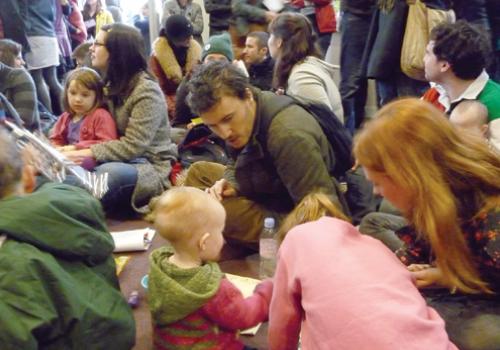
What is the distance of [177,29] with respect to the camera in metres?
4.18

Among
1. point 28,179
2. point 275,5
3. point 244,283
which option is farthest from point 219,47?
point 28,179

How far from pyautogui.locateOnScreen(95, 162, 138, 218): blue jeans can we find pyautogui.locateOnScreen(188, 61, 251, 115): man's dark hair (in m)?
0.89

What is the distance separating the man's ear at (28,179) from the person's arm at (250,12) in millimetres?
2952

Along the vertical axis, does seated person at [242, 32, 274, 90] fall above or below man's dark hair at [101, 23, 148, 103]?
below

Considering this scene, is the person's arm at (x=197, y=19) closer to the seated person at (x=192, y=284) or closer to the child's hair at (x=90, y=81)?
the child's hair at (x=90, y=81)

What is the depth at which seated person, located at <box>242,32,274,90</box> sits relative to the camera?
12.3 feet

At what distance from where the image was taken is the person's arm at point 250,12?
4250 mm

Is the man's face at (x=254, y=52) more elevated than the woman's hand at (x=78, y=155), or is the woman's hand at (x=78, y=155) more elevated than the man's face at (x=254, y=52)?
the man's face at (x=254, y=52)

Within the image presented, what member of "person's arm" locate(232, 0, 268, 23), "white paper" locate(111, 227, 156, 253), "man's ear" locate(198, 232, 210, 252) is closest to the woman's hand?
"white paper" locate(111, 227, 156, 253)

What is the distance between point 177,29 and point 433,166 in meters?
3.18

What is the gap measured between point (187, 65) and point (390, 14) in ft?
5.99

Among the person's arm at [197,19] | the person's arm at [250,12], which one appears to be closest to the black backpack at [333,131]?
the person's arm at [250,12]

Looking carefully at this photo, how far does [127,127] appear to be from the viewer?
2.80 meters

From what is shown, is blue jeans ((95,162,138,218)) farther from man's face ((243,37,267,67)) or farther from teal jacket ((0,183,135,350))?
man's face ((243,37,267,67))
